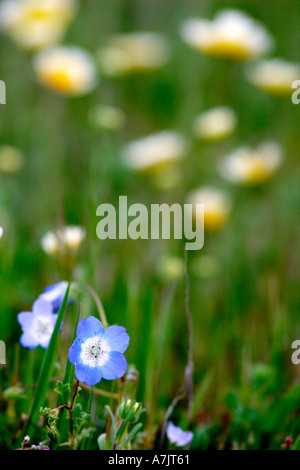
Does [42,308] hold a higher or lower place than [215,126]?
lower

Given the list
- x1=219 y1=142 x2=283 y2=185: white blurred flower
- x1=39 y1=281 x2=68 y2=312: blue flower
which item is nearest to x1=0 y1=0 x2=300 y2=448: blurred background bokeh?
x1=219 y1=142 x2=283 y2=185: white blurred flower

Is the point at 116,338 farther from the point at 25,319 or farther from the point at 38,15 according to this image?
the point at 38,15

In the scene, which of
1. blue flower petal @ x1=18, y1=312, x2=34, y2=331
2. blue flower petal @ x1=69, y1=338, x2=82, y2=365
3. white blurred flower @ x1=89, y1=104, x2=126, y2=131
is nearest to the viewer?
blue flower petal @ x1=69, y1=338, x2=82, y2=365

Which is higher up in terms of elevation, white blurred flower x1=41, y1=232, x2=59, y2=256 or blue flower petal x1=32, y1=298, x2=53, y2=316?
white blurred flower x1=41, y1=232, x2=59, y2=256

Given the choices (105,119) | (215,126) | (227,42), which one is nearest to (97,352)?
(105,119)

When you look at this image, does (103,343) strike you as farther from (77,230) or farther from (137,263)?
(137,263)

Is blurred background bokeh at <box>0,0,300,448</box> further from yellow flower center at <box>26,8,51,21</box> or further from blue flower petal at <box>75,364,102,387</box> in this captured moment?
blue flower petal at <box>75,364,102,387</box>

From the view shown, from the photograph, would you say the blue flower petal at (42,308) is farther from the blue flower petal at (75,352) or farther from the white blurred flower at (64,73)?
the white blurred flower at (64,73)
